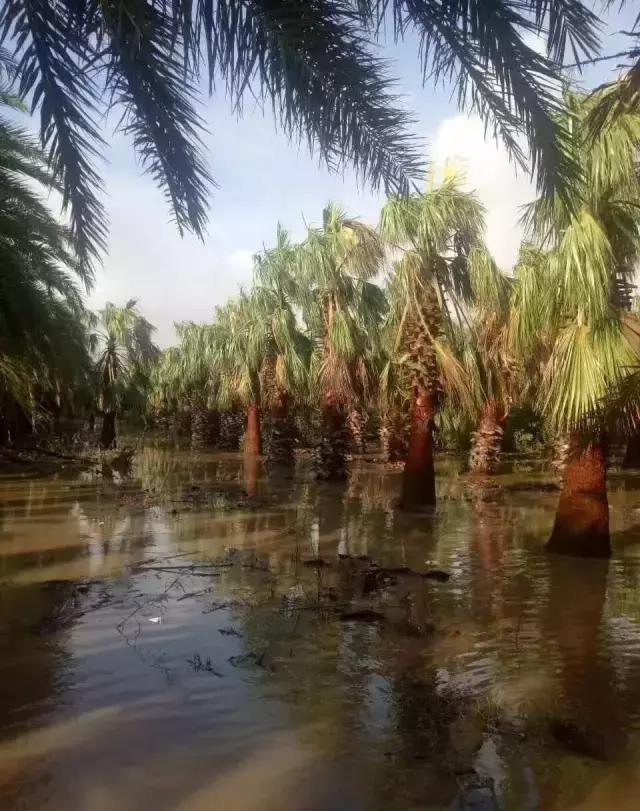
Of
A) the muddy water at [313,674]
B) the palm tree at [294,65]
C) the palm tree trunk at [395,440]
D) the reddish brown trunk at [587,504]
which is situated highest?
the palm tree at [294,65]

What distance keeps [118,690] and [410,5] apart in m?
5.18

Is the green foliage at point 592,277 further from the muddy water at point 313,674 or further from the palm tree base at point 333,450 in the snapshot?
the palm tree base at point 333,450

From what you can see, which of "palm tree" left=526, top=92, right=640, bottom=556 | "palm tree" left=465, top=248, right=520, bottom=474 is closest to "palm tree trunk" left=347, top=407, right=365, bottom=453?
"palm tree" left=465, top=248, right=520, bottom=474

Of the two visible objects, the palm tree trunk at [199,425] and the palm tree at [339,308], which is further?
the palm tree trunk at [199,425]

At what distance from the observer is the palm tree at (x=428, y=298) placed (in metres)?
15.4

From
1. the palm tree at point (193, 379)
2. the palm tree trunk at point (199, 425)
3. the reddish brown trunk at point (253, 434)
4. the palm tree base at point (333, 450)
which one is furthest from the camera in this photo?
the palm tree trunk at point (199, 425)

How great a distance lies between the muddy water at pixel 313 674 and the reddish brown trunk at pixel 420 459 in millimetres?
3489

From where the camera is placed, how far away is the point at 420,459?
16.4 meters

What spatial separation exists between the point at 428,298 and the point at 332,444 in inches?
286

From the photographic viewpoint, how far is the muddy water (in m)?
4.32

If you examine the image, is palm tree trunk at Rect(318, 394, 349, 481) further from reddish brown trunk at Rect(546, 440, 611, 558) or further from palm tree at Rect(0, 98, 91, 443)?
reddish brown trunk at Rect(546, 440, 611, 558)

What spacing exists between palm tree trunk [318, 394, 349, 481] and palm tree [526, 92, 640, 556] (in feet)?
38.4

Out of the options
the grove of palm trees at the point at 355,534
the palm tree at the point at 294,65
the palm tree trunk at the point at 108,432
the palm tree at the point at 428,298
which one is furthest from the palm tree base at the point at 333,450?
the palm tree at the point at 294,65

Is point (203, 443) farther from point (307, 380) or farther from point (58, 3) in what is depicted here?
point (58, 3)
